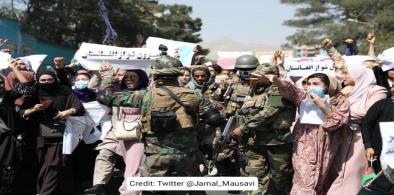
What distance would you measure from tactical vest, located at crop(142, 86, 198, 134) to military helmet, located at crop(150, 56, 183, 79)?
0.46ft

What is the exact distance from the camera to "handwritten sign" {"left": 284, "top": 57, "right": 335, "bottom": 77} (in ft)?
21.2

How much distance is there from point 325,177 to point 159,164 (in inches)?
68.0

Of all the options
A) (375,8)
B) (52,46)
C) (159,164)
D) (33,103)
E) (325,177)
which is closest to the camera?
(159,164)

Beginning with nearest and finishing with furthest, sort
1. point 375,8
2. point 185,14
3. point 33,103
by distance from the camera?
1. point 33,103
2. point 375,8
3. point 185,14

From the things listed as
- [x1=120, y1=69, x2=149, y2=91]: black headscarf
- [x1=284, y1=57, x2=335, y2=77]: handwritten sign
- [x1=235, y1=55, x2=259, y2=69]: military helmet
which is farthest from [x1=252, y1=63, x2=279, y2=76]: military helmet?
[x1=120, y1=69, x2=149, y2=91]: black headscarf

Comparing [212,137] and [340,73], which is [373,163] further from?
[212,137]

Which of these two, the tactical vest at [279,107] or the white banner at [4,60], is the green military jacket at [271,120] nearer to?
the tactical vest at [279,107]

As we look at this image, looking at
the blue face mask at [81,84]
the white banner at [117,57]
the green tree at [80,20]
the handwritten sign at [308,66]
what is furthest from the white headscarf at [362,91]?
the green tree at [80,20]

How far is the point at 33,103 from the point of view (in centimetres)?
691

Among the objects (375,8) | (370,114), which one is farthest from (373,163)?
(375,8)

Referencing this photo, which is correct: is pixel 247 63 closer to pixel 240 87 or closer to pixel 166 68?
pixel 240 87

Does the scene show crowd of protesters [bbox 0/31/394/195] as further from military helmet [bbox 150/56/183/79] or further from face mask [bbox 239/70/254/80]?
military helmet [bbox 150/56/183/79]

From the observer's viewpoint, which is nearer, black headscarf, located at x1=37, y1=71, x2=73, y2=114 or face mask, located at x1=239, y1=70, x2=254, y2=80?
face mask, located at x1=239, y1=70, x2=254, y2=80

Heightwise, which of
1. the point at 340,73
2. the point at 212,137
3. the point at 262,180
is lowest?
the point at 262,180
